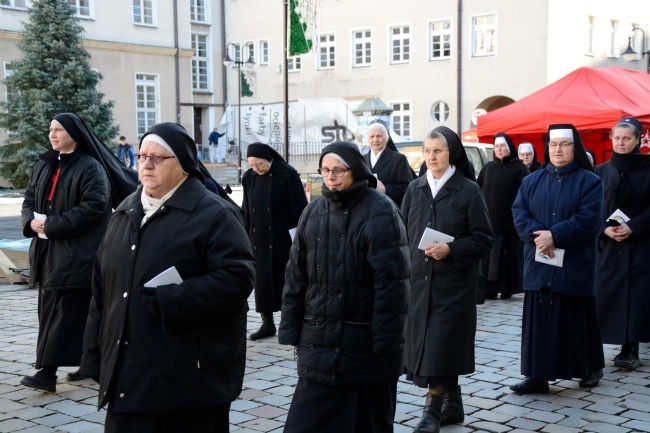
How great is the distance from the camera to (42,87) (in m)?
31.1

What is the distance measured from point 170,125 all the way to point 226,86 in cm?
4382

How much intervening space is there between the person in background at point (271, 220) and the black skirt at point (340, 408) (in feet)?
14.0

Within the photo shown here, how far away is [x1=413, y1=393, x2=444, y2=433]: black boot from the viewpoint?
5.69 m

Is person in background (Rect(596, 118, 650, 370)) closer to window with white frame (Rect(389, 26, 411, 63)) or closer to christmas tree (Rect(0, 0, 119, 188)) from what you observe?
christmas tree (Rect(0, 0, 119, 188))

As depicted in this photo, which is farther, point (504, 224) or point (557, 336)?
point (504, 224)

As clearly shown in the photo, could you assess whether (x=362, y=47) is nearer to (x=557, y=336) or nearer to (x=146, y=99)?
(x=146, y=99)

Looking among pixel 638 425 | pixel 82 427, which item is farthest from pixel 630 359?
pixel 82 427

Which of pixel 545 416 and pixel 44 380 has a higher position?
pixel 44 380

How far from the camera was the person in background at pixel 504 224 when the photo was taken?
458 inches

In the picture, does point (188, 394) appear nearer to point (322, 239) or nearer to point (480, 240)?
point (322, 239)

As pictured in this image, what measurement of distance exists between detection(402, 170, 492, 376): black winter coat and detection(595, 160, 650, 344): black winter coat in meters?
2.42

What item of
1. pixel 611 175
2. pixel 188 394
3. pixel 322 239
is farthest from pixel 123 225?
pixel 611 175

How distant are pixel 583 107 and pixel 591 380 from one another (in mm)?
7847

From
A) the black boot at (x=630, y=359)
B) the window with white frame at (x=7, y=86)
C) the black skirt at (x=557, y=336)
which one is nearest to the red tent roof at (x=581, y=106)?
the black boot at (x=630, y=359)
